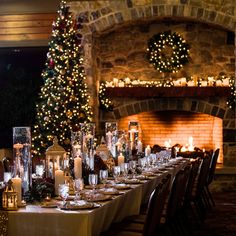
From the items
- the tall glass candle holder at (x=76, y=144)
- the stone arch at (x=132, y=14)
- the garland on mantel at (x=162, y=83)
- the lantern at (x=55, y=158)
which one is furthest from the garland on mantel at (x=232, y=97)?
the lantern at (x=55, y=158)

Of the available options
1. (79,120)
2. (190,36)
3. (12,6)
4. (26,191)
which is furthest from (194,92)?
(26,191)

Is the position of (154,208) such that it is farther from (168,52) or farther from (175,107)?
(168,52)

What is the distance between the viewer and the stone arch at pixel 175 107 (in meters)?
11.5

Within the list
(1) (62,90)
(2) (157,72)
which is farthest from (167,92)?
(1) (62,90)

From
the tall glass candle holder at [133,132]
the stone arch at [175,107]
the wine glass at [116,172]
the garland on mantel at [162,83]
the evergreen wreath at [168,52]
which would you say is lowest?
the wine glass at [116,172]

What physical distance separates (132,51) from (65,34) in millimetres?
2145

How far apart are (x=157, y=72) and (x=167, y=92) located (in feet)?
2.19

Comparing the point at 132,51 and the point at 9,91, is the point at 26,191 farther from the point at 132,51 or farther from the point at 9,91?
the point at 9,91

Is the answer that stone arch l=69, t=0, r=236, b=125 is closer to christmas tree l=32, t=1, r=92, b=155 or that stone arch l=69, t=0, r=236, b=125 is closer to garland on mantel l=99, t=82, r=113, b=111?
garland on mantel l=99, t=82, r=113, b=111

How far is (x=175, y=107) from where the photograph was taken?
462 inches

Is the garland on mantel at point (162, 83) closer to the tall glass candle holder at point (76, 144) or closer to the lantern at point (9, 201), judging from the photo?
the tall glass candle holder at point (76, 144)

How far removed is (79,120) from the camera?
→ 34.3 feet

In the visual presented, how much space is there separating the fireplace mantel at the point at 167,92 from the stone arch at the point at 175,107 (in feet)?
0.72

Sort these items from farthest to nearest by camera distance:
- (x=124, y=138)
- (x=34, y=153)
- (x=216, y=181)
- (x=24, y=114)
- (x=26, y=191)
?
1. (x=24, y=114)
2. (x=216, y=181)
3. (x=34, y=153)
4. (x=124, y=138)
5. (x=26, y=191)
